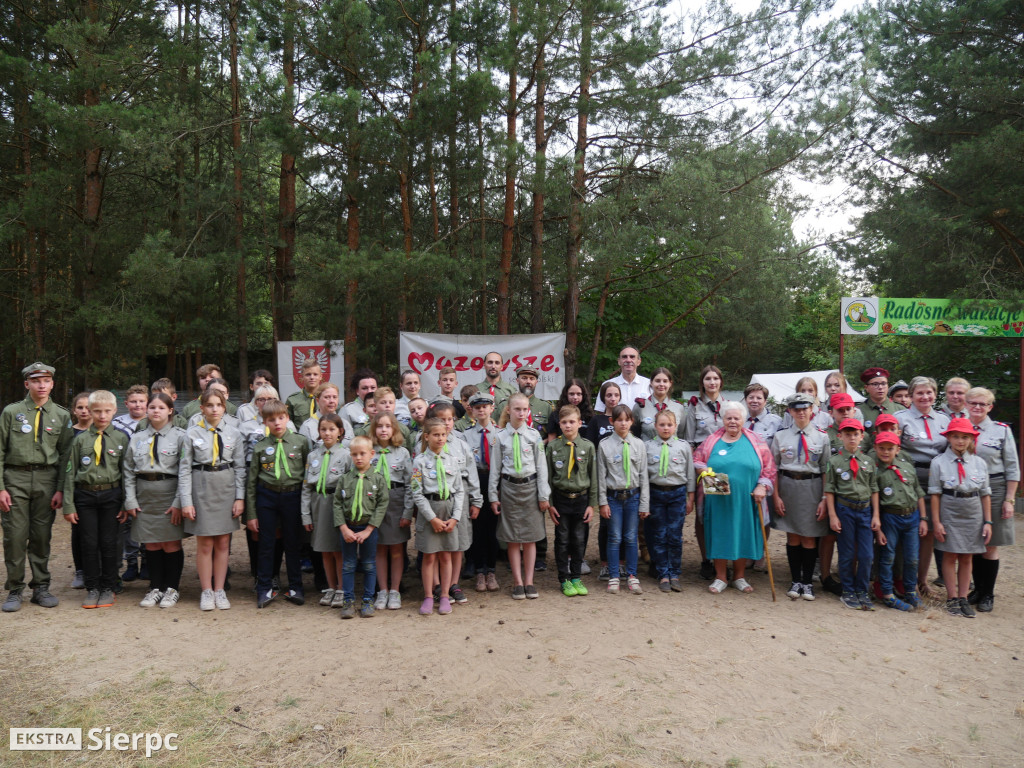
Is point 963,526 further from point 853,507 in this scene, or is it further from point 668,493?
point 668,493

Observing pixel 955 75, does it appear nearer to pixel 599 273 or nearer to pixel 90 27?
pixel 599 273

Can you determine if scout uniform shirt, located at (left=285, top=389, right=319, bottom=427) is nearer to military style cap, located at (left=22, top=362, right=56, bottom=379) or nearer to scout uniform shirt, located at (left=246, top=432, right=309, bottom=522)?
scout uniform shirt, located at (left=246, top=432, right=309, bottom=522)

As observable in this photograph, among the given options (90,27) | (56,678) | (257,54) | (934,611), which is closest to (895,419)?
(934,611)

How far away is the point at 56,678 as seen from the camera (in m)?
3.96

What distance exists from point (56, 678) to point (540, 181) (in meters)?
7.25

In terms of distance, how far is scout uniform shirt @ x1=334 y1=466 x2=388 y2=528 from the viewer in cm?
504

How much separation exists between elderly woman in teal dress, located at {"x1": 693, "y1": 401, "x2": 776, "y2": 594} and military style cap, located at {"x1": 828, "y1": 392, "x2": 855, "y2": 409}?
628 mm

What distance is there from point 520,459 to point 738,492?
1.80 metres

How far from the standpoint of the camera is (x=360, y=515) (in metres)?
5.04

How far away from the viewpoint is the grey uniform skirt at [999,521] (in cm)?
539

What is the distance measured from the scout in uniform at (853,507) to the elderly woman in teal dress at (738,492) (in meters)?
0.49

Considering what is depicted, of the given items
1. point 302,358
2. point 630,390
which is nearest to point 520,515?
point 630,390

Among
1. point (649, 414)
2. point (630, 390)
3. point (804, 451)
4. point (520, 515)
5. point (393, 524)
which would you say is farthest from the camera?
point (630, 390)

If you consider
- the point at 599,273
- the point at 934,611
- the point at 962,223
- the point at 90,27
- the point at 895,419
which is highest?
the point at 90,27
